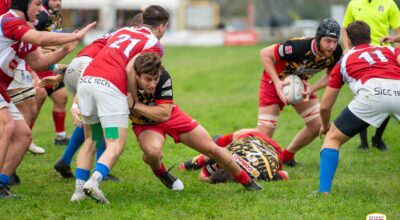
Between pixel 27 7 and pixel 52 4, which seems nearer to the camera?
pixel 27 7

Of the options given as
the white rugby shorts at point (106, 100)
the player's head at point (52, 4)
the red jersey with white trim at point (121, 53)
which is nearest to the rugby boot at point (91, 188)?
the white rugby shorts at point (106, 100)

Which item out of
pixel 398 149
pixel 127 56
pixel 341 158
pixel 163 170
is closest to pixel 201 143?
pixel 163 170

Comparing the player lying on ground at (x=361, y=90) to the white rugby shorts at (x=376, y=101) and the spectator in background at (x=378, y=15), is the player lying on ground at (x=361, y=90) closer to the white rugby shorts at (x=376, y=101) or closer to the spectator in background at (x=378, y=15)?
the white rugby shorts at (x=376, y=101)

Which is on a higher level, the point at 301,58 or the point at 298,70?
the point at 301,58

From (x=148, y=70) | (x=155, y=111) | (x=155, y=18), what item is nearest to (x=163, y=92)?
(x=155, y=111)

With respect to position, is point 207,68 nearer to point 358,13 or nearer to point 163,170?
point 358,13

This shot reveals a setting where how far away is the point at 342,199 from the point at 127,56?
238 cm

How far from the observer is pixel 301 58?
8094 millimetres

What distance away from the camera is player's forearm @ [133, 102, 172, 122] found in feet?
21.0

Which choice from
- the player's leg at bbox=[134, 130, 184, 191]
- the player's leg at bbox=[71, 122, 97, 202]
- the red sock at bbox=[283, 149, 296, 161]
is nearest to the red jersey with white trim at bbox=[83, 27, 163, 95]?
the player's leg at bbox=[71, 122, 97, 202]

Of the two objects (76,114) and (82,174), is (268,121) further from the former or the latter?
(82,174)

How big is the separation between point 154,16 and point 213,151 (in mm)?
1421

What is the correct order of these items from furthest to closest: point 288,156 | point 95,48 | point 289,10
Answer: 1. point 289,10
2. point 288,156
3. point 95,48

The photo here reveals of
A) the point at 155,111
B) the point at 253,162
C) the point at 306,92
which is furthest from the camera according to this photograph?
the point at 306,92
